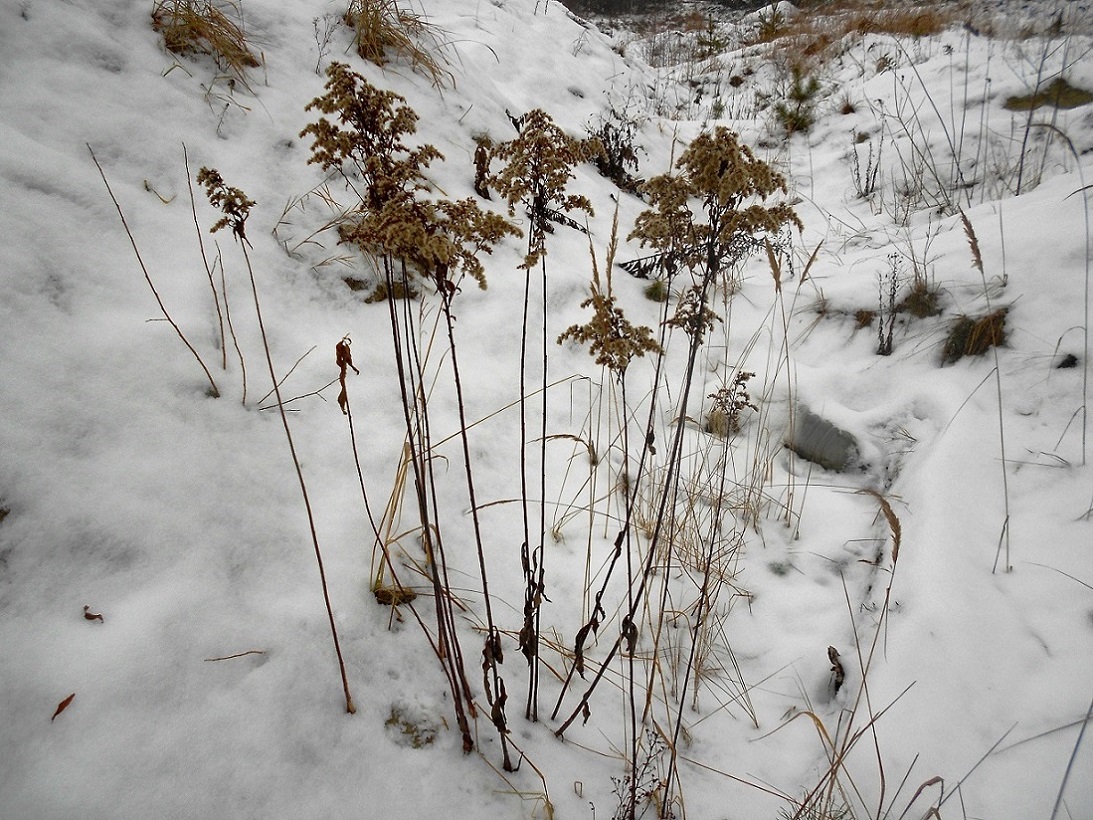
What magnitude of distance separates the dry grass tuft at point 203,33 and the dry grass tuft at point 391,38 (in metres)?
0.69

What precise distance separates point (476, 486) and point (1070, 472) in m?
1.71

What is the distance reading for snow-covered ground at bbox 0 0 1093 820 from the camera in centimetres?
98

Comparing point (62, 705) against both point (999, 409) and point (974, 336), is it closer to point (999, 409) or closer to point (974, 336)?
point (999, 409)

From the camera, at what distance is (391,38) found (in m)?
3.00

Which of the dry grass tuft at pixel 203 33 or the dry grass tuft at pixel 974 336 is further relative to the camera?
the dry grass tuft at pixel 203 33

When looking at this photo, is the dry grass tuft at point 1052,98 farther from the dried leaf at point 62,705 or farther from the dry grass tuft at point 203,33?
the dried leaf at point 62,705

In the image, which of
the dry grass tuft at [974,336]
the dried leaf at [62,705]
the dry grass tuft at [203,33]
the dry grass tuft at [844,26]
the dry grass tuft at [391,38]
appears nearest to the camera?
the dried leaf at [62,705]

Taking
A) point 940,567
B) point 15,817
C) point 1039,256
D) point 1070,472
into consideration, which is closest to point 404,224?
point 15,817

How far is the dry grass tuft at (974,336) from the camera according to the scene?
1914 mm

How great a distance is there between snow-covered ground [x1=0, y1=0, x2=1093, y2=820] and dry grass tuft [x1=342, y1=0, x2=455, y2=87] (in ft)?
1.41

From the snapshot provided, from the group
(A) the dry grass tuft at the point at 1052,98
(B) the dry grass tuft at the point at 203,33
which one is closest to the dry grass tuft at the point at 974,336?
(A) the dry grass tuft at the point at 1052,98

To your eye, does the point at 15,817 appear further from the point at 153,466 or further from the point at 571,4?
the point at 571,4

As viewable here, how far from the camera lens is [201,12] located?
2.30 m

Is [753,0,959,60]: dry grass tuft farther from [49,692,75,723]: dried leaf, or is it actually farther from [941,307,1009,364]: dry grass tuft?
[49,692,75,723]: dried leaf
